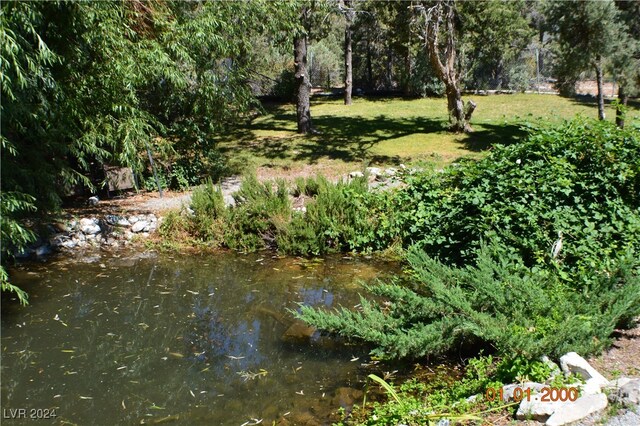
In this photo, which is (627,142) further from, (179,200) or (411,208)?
(179,200)

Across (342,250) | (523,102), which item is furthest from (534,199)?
(523,102)

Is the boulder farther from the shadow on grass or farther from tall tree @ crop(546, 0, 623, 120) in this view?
tall tree @ crop(546, 0, 623, 120)

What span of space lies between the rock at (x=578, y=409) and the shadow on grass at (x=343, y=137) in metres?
11.6

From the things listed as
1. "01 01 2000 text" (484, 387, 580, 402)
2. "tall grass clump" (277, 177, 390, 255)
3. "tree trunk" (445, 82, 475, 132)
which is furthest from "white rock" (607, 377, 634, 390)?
"tree trunk" (445, 82, 475, 132)

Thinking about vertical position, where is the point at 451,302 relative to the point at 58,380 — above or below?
above

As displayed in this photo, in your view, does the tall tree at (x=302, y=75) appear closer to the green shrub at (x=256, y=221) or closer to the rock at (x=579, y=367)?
the green shrub at (x=256, y=221)

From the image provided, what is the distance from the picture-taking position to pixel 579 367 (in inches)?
171

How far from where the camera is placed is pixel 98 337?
6539mm

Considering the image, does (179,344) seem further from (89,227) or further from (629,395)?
(89,227)

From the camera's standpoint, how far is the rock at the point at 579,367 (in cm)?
426

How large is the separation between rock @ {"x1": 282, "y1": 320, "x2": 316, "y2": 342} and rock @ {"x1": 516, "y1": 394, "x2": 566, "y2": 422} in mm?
2729

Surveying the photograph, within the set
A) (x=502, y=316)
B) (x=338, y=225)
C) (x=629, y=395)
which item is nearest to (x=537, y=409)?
(x=629, y=395)

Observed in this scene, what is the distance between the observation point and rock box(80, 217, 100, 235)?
395 inches

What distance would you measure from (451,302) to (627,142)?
3.70 meters
